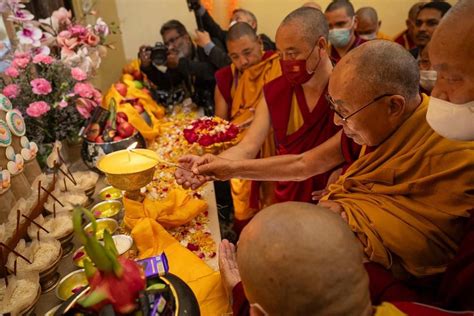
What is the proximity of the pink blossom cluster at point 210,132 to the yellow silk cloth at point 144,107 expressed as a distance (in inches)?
16.0

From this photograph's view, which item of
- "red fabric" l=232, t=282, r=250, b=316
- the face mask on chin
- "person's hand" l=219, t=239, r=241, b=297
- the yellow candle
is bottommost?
"person's hand" l=219, t=239, r=241, b=297

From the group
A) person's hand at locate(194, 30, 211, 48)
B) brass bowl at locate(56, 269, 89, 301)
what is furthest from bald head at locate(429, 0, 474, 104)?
person's hand at locate(194, 30, 211, 48)

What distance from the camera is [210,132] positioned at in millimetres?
2359

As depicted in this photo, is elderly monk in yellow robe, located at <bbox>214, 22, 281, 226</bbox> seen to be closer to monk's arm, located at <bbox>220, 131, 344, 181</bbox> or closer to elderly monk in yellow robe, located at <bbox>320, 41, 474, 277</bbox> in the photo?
monk's arm, located at <bbox>220, 131, 344, 181</bbox>

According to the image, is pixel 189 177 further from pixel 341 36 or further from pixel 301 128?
pixel 341 36

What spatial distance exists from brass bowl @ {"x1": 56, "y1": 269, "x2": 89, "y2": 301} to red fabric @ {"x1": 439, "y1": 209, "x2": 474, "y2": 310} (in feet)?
3.63

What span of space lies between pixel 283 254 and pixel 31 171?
4.60 ft

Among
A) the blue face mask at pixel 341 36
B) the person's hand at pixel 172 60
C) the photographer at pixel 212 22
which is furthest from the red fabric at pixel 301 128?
the photographer at pixel 212 22

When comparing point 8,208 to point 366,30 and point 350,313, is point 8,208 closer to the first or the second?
point 350,313

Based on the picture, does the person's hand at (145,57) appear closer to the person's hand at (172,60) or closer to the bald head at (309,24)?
the person's hand at (172,60)

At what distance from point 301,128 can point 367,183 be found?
2.48 ft

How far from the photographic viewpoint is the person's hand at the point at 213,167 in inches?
70.7

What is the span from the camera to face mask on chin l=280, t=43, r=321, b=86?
6.60ft

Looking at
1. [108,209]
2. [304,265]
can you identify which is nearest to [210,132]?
[108,209]
